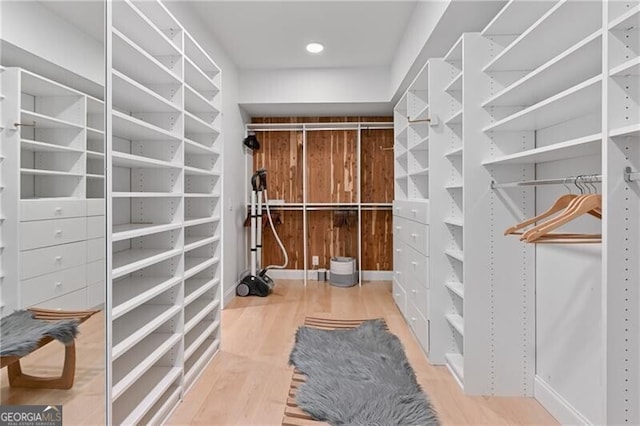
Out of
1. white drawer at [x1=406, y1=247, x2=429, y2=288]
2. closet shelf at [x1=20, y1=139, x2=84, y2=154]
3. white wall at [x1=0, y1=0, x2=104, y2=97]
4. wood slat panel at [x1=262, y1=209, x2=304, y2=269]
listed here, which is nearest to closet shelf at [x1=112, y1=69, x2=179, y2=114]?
white wall at [x1=0, y1=0, x2=104, y2=97]

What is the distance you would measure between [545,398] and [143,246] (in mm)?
2400

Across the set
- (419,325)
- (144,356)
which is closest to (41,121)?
(144,356)

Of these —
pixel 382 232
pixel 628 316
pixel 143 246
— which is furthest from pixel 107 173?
pixel 382 232

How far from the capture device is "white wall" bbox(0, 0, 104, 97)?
3.49ft

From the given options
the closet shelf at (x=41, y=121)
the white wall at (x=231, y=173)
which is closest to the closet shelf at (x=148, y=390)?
the closet shelf at (x=41, y=121)

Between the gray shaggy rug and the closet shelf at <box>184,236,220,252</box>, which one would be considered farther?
the closet shelf at <box>184,236,220,252</box>

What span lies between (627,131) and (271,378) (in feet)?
7.07

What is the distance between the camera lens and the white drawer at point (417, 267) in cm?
262

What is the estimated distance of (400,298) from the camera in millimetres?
3582

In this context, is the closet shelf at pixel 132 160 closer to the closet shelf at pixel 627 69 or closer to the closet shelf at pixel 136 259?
the closet shelf at pixel 136 259

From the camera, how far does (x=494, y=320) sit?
6.74 ft

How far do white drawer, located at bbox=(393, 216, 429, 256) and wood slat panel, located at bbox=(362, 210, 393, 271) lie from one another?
1288mm

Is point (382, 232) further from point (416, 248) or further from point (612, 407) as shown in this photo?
point (612, 407)

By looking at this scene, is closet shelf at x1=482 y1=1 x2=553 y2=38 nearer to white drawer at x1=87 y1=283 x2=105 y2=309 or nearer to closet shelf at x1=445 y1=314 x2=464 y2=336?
closet shelf at x1=445 y1=314 x2=464 y2=336
